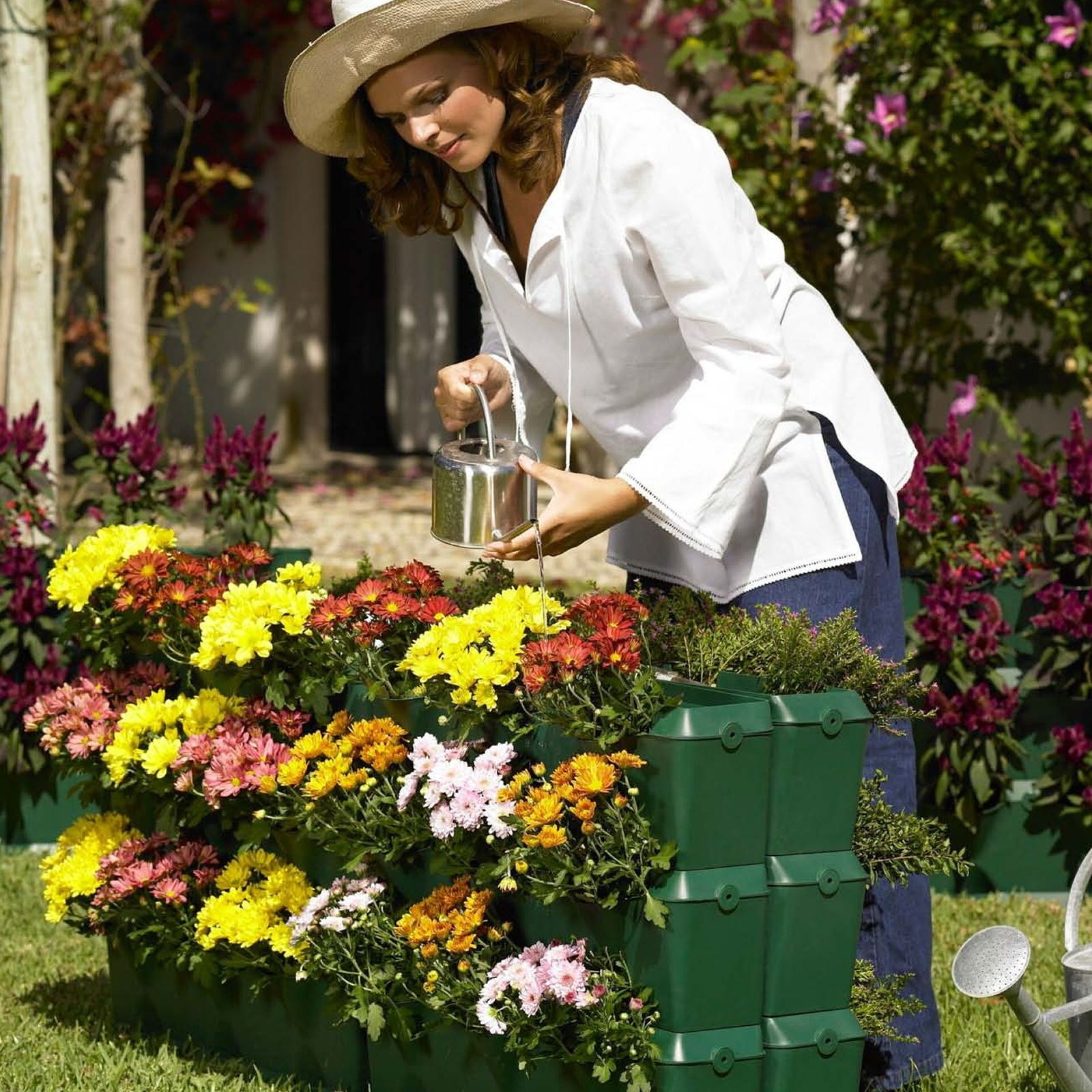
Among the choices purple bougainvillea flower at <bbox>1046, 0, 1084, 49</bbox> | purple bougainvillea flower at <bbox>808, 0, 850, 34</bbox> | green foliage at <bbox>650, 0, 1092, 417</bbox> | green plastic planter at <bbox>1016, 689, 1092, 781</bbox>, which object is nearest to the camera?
green plastic planter at <bbox>1016, 689, 1092, 781</bbox>

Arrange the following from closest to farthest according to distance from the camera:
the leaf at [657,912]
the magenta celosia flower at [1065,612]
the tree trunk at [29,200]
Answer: the leaf at [657,912] → the magenta celosia flower at [1065,612] → the tree trunk at [29,200]

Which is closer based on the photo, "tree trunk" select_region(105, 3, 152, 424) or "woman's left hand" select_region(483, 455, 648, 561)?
"woman's left hand" select_region(483, 455, 648, 561)

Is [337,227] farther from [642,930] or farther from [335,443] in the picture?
[642,930]

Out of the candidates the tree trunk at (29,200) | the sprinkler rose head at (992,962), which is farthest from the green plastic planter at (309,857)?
the tree trunk at (29,200)

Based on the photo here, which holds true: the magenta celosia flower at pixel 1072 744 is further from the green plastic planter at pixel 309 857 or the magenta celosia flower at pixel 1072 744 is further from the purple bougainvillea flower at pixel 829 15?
the purple bougainvillea flower at pixel 829 15

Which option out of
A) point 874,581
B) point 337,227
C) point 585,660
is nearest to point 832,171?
point 874,581

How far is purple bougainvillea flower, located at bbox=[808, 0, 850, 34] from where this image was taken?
5082 millimetres

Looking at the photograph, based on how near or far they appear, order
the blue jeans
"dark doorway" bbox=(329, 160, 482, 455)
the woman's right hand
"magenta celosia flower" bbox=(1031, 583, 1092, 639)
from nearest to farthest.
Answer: the blue jeans
the woman's right hand
"magenta celosia flower" bbox=(1031, 583, 1092, 639)
"dark doorway" bbox=(329, 160, 482, 455)

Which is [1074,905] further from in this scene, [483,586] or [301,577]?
[301,577]

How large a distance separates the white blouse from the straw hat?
119 millimetres

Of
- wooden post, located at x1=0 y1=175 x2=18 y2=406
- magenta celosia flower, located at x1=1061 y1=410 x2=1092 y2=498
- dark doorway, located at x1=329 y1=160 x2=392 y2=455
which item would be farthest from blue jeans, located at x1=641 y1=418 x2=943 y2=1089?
dark doorway, located at x1=329 y1=160 x2=392 y2=455

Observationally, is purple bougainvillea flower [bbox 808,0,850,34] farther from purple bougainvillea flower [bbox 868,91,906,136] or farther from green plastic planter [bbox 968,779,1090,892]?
green plastic planter [bbox 968,779,1090,892]

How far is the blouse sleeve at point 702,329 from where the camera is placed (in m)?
2.19

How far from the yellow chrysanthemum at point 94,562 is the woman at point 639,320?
0.64m
